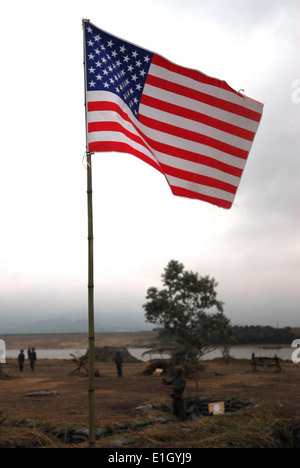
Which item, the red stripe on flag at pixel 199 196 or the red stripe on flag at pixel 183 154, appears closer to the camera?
the red stripe on flag at pixel 183 154

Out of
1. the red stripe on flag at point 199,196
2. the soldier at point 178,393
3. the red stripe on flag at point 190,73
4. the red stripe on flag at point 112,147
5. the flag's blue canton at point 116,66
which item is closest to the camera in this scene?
the red stripe on flag at point 112,147

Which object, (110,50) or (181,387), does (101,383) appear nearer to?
(181,387)

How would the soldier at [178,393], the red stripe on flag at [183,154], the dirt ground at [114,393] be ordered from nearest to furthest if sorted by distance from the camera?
the red stripe on flag at [183,154] → the soldier at [178,393] → the dirt ground at [114,393]

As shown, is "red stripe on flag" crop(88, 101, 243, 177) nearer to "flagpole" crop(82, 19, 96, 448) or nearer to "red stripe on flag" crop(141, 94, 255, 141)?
"red stripe on flag" crop(141, 94, 255, 141)

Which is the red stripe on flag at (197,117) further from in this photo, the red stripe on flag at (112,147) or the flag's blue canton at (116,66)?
the red stripe on flag at (112,147)

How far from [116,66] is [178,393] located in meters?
10.2

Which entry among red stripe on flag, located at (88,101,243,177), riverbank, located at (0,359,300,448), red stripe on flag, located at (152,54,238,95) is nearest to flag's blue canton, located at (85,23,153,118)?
red stripe on flag, located at (152,54,238,95)

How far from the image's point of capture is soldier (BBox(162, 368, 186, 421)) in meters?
13.3

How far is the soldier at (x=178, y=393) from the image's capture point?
43.5ft

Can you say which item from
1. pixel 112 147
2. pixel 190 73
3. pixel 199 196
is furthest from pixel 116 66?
pixel 199 196

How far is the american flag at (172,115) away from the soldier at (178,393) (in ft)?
23.9

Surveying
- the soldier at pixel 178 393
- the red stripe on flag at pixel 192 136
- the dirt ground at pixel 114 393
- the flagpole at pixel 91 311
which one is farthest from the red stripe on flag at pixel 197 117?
the dirt ground at pixel 114 393
